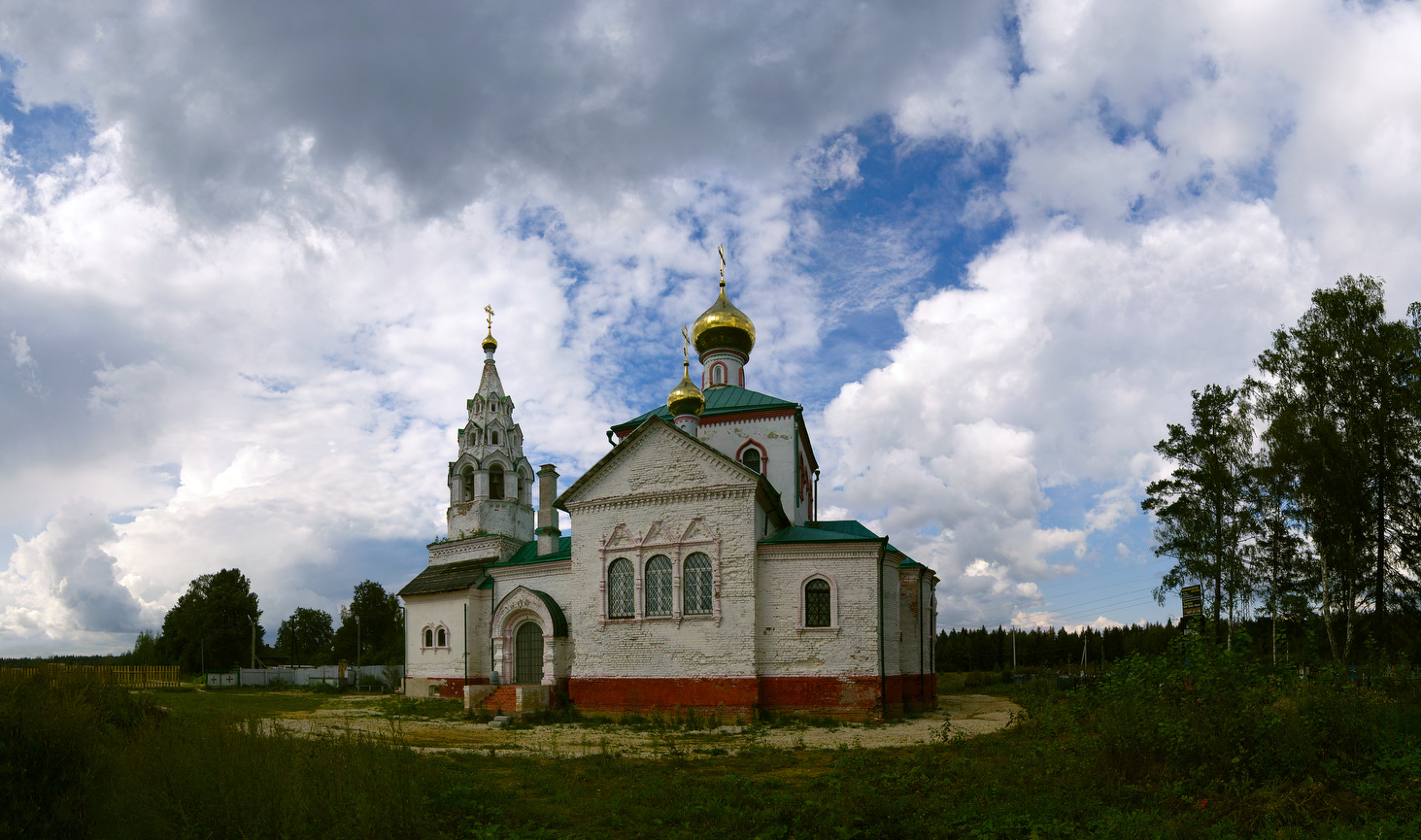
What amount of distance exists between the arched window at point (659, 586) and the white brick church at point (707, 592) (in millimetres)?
49

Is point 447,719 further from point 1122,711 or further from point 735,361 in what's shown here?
point 1122,711

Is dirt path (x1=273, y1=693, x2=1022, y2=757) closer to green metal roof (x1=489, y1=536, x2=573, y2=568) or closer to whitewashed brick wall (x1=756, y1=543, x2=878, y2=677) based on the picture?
whitewashed brick wall (x1=756, y1=543, x2=878, y2=677)

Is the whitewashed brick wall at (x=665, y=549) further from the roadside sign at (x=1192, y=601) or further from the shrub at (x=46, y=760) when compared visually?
the shrub at (x=46, y=760)

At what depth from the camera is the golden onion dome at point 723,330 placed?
2678 centimetres

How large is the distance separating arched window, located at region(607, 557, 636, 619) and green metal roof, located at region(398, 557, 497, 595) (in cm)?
710

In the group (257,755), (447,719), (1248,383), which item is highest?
(1248,383)

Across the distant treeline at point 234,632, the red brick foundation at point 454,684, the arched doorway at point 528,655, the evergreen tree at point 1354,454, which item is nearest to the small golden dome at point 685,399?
the arched doorway at point 528,655

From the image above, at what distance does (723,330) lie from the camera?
26750 millimetres

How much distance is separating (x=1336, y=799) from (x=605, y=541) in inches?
634

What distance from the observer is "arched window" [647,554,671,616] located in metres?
20.5

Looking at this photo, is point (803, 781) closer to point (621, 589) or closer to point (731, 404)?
point (621, 589)

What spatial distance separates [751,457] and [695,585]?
499cm

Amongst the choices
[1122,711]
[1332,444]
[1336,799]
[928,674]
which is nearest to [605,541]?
[928,674]

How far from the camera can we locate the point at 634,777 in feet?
35.2
